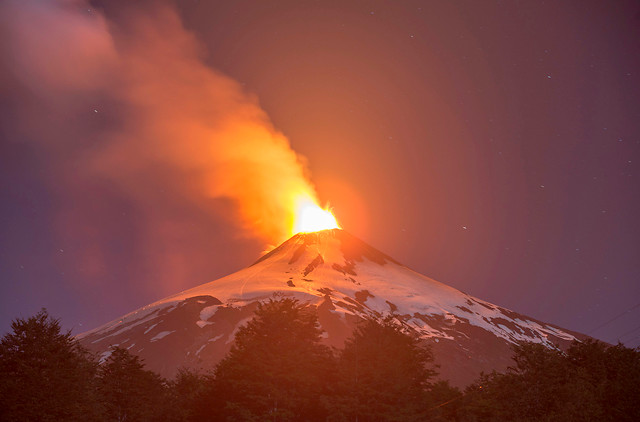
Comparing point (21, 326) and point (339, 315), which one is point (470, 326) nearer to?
point (339, 315)

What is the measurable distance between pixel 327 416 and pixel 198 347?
133506mm

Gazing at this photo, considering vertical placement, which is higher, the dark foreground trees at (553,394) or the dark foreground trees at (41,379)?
the dark foreground trees at (553,394)

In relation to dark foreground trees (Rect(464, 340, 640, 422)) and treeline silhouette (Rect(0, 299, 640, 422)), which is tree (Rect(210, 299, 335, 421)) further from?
dark foreground trees (Rect(464, 340, 640, 422))

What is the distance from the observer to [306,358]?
35.2m

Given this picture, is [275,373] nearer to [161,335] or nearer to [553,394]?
[553,394]

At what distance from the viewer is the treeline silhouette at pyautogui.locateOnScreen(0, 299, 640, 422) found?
98.4 feet

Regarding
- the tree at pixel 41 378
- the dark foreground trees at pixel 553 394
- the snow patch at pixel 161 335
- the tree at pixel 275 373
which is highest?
the snow patch at pixel 161 335

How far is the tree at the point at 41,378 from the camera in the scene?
28.1m

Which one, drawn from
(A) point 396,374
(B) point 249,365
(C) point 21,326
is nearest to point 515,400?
(A) point 396,374

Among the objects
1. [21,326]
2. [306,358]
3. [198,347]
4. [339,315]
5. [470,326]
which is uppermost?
[470,326]

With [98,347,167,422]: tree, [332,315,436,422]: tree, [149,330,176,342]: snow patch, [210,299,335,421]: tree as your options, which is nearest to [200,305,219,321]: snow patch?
[149,330,176,342]: snow patch

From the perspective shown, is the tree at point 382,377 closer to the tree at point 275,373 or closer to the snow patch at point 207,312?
the tree at point 275,373

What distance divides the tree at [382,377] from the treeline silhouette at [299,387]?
71 mm

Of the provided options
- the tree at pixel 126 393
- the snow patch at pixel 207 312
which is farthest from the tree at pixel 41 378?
the snow patch at pixel 207 312
